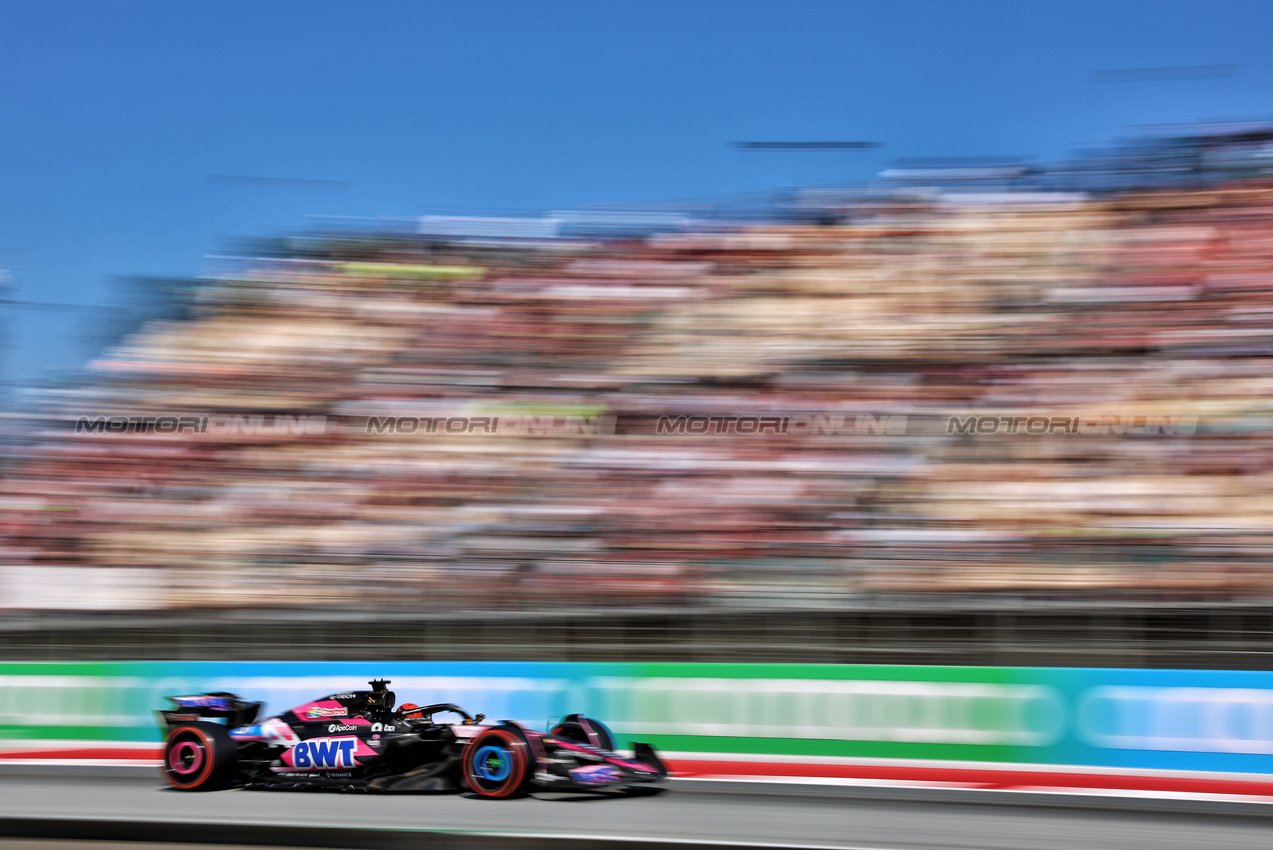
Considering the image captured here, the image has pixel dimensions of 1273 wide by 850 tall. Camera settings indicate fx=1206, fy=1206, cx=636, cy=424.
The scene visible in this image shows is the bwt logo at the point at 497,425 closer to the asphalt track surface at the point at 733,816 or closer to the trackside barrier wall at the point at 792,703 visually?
the trackside barrier wall at the point at 792,703

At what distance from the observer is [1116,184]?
12.1 meters

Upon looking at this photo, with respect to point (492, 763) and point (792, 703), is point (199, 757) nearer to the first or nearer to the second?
point (492, 763)

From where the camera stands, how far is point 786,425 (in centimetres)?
1079

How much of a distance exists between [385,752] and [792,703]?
2.58m

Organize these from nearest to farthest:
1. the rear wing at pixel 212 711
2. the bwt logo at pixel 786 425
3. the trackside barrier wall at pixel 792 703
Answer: the trackside barrier wall at pixel 792 703 < the rear wing at pixel 212 711 < the bwt logo at pixel 786 425

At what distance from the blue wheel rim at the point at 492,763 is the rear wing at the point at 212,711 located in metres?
1.59

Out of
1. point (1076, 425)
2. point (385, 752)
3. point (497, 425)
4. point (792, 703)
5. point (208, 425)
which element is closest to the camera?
point (385, 752)

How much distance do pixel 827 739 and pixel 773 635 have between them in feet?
2.67

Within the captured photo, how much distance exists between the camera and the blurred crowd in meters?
9.55

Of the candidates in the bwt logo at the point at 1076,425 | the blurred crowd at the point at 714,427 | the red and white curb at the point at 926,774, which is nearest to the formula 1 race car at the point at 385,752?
the red and white curb at the point at 926,774

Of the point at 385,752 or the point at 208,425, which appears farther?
the point at 208,425

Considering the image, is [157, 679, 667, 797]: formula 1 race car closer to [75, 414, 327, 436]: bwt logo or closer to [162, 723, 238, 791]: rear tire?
[162, 723, 238, 791]: rear tire

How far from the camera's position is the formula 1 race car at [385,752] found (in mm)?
6672

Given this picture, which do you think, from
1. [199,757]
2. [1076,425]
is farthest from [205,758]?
[1076,425]
